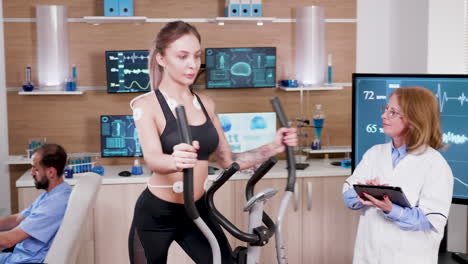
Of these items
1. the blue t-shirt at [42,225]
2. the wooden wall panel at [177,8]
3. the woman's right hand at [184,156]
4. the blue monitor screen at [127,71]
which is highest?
the wooden wall panel at [177,8]

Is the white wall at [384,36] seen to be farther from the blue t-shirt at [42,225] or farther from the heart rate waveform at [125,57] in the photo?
the blue t-shirt at [42,225]

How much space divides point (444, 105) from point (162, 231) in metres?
1.81

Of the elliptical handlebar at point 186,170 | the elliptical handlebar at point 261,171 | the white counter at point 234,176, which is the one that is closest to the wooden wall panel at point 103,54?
the white counter at point 234,176

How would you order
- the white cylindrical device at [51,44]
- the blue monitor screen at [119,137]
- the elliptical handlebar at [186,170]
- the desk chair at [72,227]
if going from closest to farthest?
1. the elliptical handlebar at [186,170]
2. the desk chair at [72,227]
3. the white cylindrical device at [51,44]
4. the blue monitor screen at [119,137]

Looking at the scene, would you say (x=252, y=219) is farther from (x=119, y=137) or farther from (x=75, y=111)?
(x=75, y=111)

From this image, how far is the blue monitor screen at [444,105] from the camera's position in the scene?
11.2 feet

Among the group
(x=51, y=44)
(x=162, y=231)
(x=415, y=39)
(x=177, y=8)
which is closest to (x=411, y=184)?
(x=162, y=231)

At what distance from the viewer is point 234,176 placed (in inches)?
154

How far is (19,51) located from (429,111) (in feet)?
8.65

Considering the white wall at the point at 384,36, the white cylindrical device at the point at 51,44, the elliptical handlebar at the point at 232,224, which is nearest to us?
the elliptical handlebar at the point at 232,224

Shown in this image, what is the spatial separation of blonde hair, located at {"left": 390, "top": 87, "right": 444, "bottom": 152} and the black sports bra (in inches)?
30.0

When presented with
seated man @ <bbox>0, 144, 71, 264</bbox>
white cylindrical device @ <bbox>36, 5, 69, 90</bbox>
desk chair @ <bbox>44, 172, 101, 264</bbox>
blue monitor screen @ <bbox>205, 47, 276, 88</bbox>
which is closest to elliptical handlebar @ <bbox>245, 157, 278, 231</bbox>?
desk chair @ <bbox>44, 172, 101, 264</bbox>

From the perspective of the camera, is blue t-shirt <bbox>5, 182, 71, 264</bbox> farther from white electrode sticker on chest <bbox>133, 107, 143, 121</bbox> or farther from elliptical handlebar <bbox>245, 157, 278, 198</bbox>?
elliptical handlebar <bbox>245, 157, 278, 198</bbox>

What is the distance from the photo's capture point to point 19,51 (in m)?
4.04
